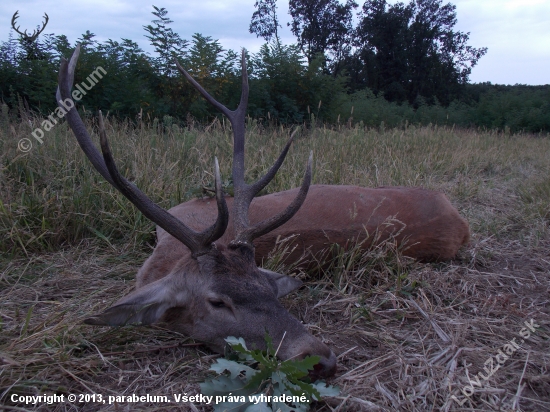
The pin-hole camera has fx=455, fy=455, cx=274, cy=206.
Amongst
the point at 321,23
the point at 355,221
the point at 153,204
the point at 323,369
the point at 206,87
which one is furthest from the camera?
the point at 321,23

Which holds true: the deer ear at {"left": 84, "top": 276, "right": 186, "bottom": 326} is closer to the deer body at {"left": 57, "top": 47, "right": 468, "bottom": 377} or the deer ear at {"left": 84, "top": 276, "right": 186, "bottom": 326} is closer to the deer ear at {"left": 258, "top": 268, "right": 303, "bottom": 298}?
the deer body at {"left": 57, "top": 47, "right": 468, "bottom": 377}

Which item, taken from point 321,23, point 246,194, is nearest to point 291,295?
point 246,194

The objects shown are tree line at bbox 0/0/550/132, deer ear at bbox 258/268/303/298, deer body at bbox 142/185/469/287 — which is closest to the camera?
deer ear at bbox 258/268/303/298

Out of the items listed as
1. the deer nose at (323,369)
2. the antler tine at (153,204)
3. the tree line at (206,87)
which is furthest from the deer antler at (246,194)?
the tree line at (206,87)

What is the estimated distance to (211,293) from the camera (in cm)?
239

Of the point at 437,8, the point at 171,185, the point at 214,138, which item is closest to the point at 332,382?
the point at 171,185

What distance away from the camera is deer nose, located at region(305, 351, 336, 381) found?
6.79 feet

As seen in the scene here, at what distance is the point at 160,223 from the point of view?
2557 mm

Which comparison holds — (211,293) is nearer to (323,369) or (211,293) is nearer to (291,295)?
(323,369)

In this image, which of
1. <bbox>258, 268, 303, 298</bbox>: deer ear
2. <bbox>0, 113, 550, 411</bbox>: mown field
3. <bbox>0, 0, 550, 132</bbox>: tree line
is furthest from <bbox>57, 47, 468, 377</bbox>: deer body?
<bbox>0, 0, 550, 132</bbox>: tree line

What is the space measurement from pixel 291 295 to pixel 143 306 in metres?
1.09

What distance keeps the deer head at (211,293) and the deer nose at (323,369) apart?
32 millimetres

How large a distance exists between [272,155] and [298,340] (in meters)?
4.05

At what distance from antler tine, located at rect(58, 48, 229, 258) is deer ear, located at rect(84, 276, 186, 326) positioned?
24 centimetres
